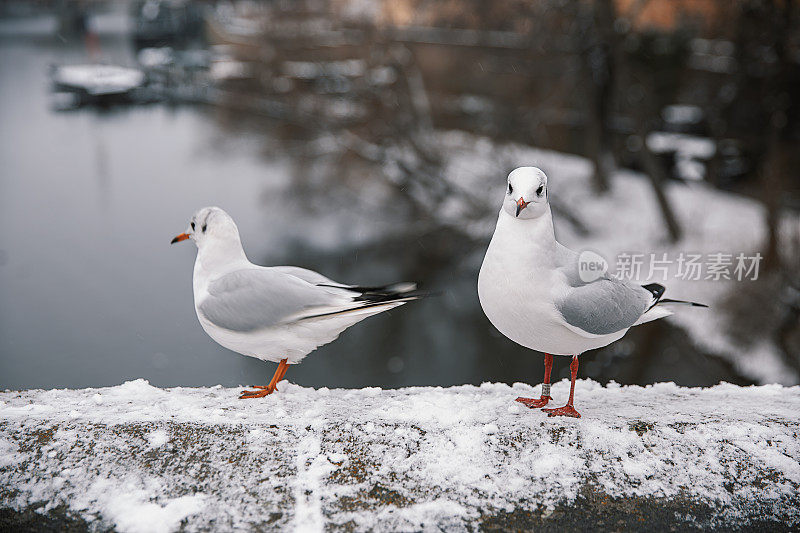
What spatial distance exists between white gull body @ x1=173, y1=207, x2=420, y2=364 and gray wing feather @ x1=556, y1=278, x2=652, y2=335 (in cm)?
50

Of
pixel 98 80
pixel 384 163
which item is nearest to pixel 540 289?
pixel 384 163

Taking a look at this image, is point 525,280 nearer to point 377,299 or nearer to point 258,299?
point 377,299

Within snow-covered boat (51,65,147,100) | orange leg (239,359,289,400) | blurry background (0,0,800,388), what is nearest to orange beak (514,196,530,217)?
orange leg (239,359,289,400)

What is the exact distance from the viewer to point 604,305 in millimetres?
1882

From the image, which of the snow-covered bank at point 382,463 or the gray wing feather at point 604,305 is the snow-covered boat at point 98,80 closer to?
the snow-covered bank at point 382,463

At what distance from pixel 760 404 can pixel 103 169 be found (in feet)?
33.2

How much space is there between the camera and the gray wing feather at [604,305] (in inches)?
72.1

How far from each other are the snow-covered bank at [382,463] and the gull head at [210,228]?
511mm

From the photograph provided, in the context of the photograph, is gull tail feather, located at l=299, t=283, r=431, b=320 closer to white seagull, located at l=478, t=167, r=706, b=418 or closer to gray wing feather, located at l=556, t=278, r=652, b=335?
white seagull, located at l=478, t=167, r=706, b=418

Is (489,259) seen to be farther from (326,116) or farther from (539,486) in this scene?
(326,116)

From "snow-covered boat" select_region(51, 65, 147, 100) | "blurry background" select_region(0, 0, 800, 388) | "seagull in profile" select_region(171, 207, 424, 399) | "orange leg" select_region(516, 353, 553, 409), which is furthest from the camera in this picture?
"snow-covered boat" select_region(51, 65, 147, 100)

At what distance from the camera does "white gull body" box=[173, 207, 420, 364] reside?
194 cm

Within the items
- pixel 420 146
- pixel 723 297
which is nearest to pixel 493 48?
pixel 420 146

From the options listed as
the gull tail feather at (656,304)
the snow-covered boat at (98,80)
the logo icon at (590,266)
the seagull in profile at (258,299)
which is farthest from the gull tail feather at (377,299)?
the snow-covered boat at (98,80)
